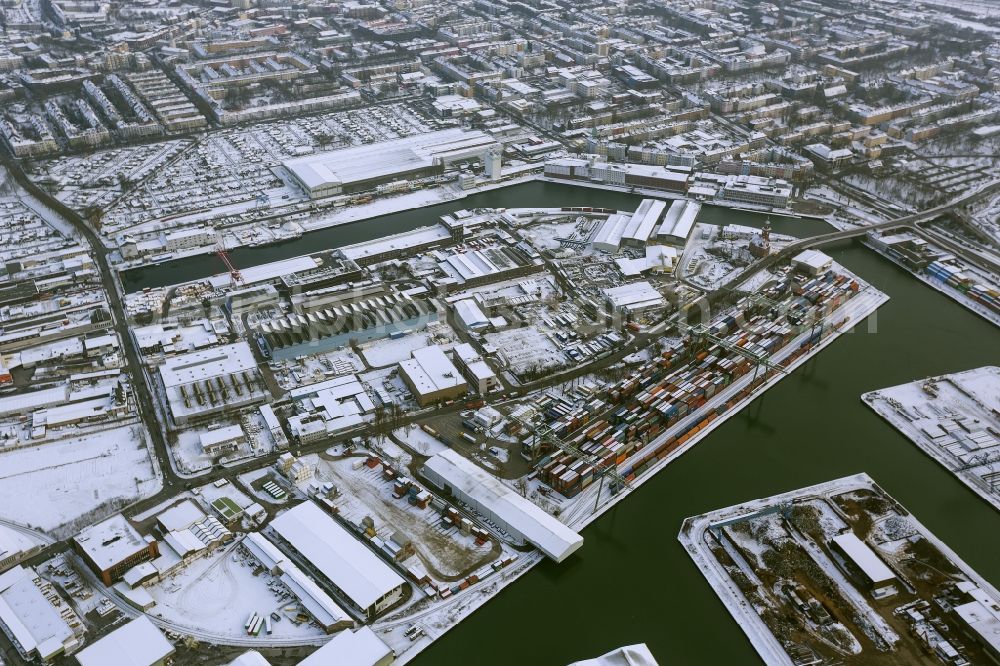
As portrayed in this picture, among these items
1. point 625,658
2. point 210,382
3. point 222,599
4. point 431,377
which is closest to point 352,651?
point 222,599

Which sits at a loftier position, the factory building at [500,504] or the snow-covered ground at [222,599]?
the factory building at [500,504]

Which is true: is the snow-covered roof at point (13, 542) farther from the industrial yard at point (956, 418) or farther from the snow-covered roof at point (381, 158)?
the industrial yard at point (956, 418)

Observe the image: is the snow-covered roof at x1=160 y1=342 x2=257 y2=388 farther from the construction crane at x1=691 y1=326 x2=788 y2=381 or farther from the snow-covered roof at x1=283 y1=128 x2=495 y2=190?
the construction crane at x1=691 y1=326 x2=788 y2=381

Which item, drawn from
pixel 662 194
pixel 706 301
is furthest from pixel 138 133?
pixel 706 301

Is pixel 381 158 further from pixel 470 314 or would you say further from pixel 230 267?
pixel 470 314

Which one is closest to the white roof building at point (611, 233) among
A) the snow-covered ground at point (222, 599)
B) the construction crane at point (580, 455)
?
the construction crane at point (580, 455)
